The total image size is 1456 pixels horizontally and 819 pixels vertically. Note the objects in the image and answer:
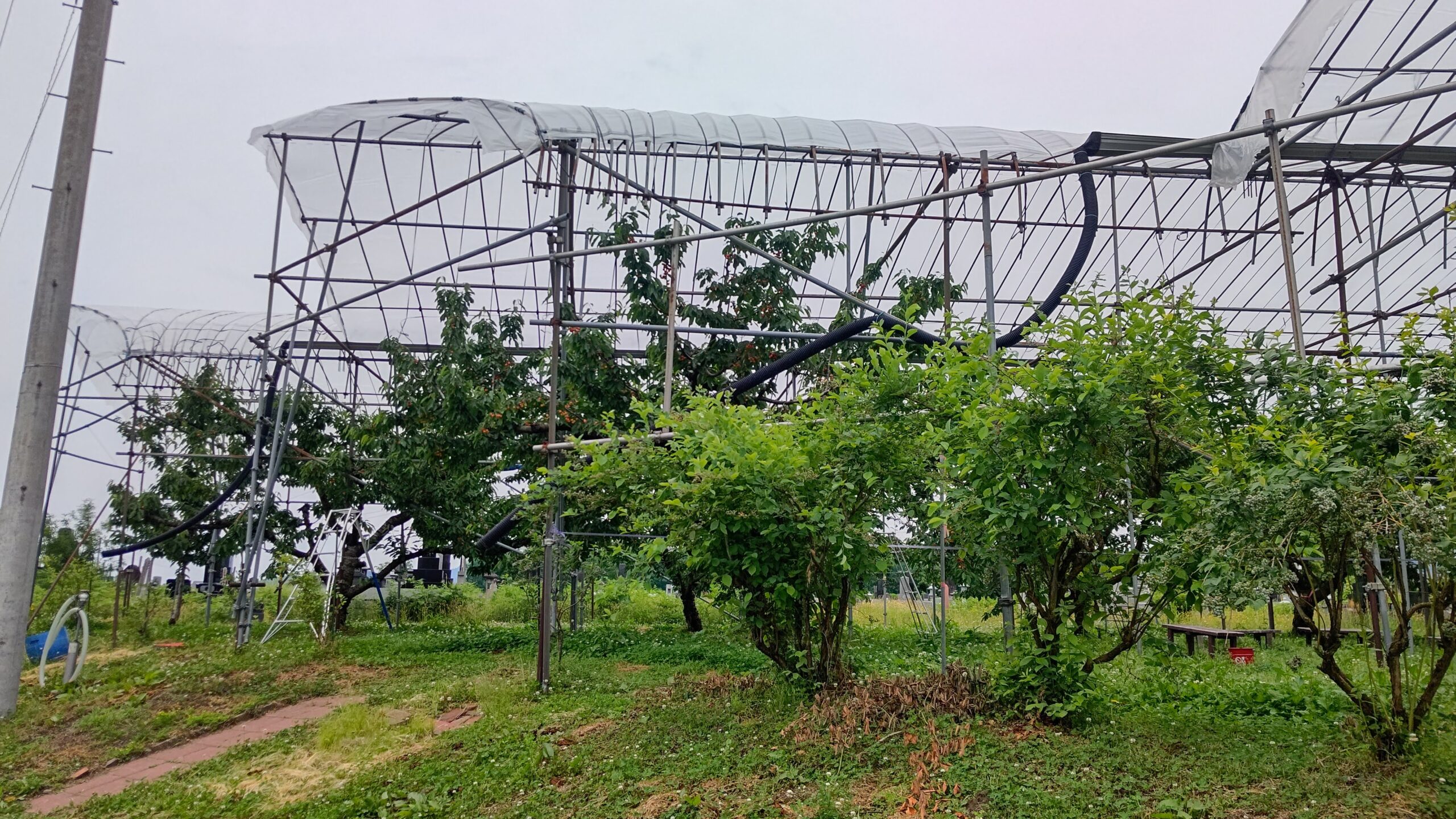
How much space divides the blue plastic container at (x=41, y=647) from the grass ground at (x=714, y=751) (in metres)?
2.76

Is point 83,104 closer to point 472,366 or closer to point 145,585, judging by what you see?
point 472,366

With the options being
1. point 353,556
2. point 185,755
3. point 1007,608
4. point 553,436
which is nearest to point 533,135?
point 553,436

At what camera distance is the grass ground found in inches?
183

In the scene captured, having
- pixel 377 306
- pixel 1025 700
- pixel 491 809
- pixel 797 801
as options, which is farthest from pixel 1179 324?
pixel 377 306

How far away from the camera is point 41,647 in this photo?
12.9m

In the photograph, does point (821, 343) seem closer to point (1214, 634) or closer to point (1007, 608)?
point (1007, 608)

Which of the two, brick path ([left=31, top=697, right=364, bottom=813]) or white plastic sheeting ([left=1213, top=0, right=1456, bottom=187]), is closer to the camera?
brick path ([left=31, top=697, right=364, bottom=813])

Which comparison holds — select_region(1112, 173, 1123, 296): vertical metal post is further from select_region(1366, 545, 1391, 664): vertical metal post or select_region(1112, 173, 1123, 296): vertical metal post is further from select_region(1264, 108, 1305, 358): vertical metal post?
select_region(1366, 545, 1391, 664): vertical metal post

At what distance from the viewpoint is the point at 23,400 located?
9.70 meters

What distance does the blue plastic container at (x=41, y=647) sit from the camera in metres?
12.9

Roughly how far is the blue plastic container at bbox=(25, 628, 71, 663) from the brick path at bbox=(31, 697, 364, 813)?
19.4 ft

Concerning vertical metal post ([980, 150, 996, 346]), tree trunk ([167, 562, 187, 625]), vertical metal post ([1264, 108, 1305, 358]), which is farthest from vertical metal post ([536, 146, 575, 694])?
tree trunk ([167, 562, 187, 625])

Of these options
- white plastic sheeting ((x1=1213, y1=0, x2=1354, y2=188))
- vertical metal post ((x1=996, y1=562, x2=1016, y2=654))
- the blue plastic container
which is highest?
white plastic sheeting ((x1=1213, y1=0, x2=1354, y2=188))

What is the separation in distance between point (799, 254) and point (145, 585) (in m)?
17.1
